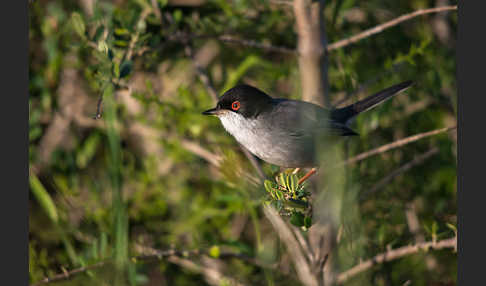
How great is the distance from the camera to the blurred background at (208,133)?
3.31 meters

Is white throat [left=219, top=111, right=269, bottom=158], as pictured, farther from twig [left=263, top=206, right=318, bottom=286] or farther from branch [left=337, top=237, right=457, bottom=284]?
branch [left=337, top=237, right=457, bottom=284]

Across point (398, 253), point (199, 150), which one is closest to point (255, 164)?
point (199, 150)

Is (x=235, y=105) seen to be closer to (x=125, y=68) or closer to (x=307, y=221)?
(x=125, y=68)

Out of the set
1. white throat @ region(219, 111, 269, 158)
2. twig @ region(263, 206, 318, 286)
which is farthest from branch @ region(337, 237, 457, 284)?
white throat @ region(219, 111, 269, 158)

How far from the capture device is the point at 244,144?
3361 millimetres

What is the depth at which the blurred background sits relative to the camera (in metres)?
3.31

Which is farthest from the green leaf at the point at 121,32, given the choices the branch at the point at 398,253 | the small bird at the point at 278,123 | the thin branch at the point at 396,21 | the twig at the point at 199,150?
the branch at the point at 398,253

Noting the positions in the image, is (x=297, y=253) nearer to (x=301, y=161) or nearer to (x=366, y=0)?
(x=301, y=161)

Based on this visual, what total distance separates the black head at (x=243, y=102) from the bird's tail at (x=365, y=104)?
1.85 ft

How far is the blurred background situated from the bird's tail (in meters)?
0.09

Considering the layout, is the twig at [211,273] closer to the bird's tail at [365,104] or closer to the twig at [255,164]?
the twig at [255,164]

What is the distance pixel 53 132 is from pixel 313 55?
3.14m

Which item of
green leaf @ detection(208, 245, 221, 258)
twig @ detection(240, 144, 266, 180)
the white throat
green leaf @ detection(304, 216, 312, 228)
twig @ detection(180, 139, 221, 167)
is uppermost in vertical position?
the white throat

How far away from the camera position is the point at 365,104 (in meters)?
3.59
